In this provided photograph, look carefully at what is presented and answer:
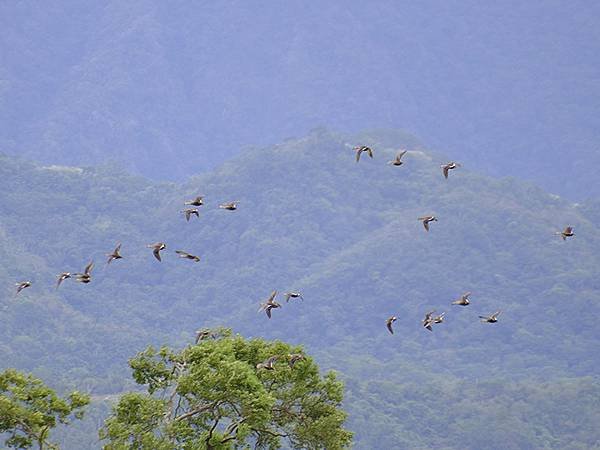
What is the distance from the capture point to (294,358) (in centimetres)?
3538

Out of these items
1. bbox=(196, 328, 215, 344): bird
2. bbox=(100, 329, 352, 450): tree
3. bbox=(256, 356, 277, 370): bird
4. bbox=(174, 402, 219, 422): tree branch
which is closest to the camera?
bbox=(256, 356, 277, 370): bird

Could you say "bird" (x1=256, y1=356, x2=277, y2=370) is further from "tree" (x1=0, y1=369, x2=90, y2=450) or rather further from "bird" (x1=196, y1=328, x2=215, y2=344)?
"tree" (x1=0, y1=369, x2=90, y2=450)

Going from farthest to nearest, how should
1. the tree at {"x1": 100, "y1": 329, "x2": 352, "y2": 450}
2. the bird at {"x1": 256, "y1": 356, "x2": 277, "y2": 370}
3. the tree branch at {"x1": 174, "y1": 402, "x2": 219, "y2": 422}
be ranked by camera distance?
the tree branch at {"x1": 174, "y1": 402, "x2": 219, "y2": 422} < the tree at {"x1": 100, "y1": 329, "x2": 352, "y2": 450} < the bird at {"x1": 256, "y1": 356, "x2": 277, "y2": 370}

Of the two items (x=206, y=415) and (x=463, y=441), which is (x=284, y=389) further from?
(x=463, y=441)

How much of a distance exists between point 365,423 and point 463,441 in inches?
397

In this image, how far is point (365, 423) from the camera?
488 ft

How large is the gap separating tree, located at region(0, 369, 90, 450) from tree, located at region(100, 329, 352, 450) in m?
1.30

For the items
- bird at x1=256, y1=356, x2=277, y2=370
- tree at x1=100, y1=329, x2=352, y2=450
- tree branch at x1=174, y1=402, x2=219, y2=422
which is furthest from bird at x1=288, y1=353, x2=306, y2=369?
tree branch at x1=174, y1=402, x2=219, y2=422

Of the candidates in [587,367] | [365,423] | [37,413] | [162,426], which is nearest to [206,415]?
[162,426]

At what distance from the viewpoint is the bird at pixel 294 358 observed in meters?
35.4

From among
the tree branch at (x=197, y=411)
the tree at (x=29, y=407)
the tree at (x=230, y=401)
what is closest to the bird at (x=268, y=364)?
the tree at (x=230, y=401)

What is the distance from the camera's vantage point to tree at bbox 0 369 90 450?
34.7m

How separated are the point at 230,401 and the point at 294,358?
1.82 meters

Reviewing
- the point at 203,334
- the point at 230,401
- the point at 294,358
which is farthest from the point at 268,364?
the point at 203,334
